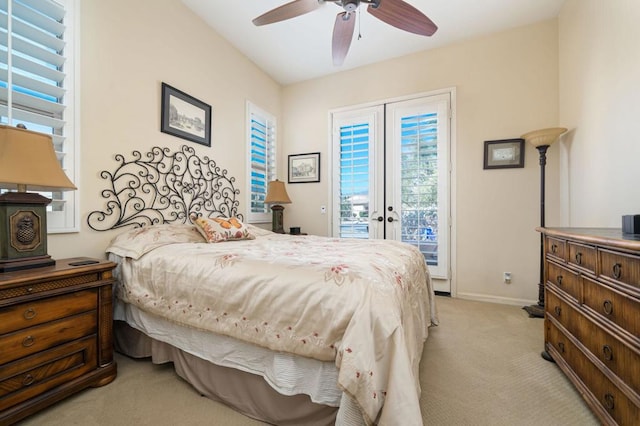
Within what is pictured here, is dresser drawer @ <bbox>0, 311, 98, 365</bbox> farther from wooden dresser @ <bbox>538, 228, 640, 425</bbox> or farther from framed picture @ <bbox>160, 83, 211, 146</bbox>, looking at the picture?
wooden dresser @ <bbox>538, 228, 640, 425</bbox>

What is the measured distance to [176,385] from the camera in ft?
5.39

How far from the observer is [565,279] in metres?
1.66

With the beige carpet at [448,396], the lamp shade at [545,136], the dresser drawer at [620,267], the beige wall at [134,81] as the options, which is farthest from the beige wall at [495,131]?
the beige wall at [134,81]

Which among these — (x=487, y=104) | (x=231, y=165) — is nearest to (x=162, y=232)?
(x=231, y=165)

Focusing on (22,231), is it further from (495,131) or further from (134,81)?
(495,131)

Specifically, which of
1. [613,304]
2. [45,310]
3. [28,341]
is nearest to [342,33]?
[613,304]

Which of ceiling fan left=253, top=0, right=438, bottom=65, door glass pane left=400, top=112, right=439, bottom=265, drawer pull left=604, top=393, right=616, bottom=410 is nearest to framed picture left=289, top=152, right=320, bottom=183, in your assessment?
door glass pane left=400, top=112, right=439, bottom=265

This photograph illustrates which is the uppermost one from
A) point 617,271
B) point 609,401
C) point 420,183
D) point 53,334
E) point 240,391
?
point 420,183

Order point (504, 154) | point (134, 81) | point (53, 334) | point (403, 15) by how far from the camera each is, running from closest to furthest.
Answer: point (53, 334) → point (403, 15) → point (134, 81) → point (504, 154)

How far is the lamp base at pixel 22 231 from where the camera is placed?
140 centimetres

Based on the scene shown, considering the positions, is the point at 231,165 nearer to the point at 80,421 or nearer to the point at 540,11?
the point at 80,421

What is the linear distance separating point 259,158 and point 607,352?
374 centimetres

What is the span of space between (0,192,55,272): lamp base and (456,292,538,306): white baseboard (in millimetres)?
3855

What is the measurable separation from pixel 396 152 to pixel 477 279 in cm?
189
